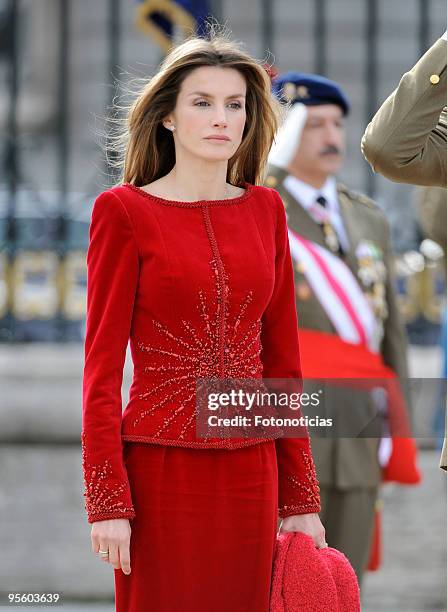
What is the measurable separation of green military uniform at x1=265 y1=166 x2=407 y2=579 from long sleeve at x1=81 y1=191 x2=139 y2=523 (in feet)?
4.40

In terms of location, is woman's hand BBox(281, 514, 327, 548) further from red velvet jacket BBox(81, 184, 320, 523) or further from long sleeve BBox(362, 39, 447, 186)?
long sleeve BBox(362, 39, 447, 186)

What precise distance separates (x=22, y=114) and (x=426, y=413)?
27.9 feet

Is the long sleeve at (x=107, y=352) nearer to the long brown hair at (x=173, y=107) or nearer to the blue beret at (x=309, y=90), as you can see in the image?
the long brown hair at (x=173, y=107)

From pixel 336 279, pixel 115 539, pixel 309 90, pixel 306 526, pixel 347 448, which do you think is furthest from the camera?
pixel 309 90

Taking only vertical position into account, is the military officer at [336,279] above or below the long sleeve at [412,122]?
below

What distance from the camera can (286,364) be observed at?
2.68 metres

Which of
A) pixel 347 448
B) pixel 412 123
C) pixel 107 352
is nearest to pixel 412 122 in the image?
pixel 412 123

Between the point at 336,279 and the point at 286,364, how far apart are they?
1414 mm

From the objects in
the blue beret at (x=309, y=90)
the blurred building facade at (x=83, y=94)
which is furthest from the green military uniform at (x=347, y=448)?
the blurred building facade at (x=83, y=94)

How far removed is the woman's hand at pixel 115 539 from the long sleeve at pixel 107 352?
2cm

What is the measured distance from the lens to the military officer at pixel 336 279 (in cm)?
394

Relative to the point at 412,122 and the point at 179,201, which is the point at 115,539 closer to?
the point at 179,201

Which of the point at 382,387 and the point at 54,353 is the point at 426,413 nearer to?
the point at 382,387

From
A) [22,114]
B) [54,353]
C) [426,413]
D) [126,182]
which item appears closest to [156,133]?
[126,182]
